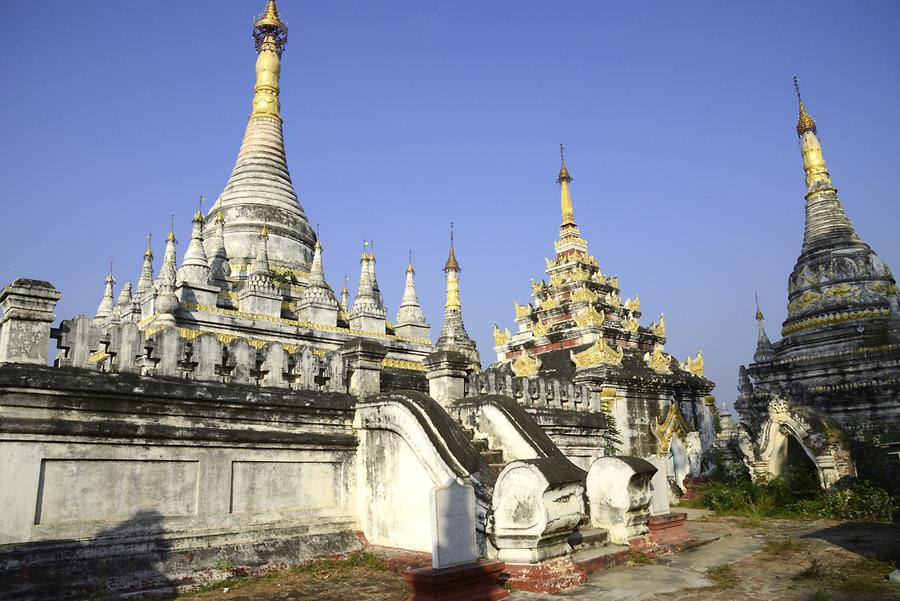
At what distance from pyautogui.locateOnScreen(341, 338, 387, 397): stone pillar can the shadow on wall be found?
3.93 meters

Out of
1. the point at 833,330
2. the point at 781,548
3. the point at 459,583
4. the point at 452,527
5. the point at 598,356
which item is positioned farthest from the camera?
the point at 833,330

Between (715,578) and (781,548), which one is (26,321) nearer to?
(715,578)

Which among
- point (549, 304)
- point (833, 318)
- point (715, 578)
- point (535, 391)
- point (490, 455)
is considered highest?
point (549, 304)

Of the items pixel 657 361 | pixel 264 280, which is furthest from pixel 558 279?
pixel 264 280

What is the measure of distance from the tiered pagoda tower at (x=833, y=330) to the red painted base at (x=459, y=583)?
19.7m

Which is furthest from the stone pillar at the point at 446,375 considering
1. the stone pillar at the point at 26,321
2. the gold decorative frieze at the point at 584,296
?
the gold decorative frieze at the point at 584,296

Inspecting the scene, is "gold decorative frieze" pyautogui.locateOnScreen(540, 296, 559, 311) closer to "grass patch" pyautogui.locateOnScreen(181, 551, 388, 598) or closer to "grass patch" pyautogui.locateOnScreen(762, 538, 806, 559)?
"grass patch" pyautogui.locateOnScreen(762, 538, 806, 559)

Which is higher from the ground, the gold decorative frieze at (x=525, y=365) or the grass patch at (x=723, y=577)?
the gold decorative frieze at (x=525, y=365)

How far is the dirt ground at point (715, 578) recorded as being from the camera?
25.9 feet

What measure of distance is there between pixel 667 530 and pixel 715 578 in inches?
99.7

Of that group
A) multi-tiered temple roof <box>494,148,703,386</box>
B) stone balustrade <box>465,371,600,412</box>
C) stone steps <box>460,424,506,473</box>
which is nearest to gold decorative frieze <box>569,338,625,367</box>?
multi-tiered temple roof <box>494,148,703,386</box>

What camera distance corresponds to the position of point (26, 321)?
8.10 metres

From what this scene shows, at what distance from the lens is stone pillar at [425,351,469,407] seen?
41.5 feet

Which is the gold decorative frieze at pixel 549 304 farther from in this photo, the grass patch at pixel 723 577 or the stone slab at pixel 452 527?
the stone slab at pixel 452 527
